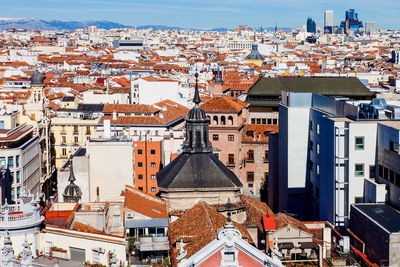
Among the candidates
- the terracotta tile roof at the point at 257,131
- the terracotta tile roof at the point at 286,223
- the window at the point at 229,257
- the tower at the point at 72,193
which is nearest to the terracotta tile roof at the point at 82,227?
the terracotta tile roof at the point at 286,223

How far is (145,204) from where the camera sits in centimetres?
4038

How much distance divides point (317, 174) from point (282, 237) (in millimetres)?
14645

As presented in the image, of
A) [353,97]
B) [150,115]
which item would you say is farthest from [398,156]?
[150,115]

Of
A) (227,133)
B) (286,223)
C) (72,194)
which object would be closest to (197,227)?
(286,223)

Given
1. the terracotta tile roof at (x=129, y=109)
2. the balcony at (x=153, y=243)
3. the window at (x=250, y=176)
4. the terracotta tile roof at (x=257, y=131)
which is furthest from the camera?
the terracotta tile roof at (x=129, y=109)

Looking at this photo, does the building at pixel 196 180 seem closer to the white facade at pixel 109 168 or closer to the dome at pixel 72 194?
the dome at pixel 72 194

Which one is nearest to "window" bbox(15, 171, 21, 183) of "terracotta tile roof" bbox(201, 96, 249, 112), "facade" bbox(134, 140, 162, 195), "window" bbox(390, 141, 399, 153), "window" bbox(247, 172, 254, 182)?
"facade" bbox(134, 140, 162, 195)

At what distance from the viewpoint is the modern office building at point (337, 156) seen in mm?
41438

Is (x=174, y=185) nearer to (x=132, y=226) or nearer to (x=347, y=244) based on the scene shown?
(x=132, y=226)

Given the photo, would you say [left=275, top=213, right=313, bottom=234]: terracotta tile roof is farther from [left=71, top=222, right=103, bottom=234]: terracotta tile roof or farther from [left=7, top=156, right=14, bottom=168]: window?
[left=7, top=156, right=14, bottom=168]: window

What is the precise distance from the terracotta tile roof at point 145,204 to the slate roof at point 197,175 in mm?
1164

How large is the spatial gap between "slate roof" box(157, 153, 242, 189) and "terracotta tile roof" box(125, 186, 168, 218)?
1164 mm

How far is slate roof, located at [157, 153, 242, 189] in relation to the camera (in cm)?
4259

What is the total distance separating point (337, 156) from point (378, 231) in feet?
27.5
